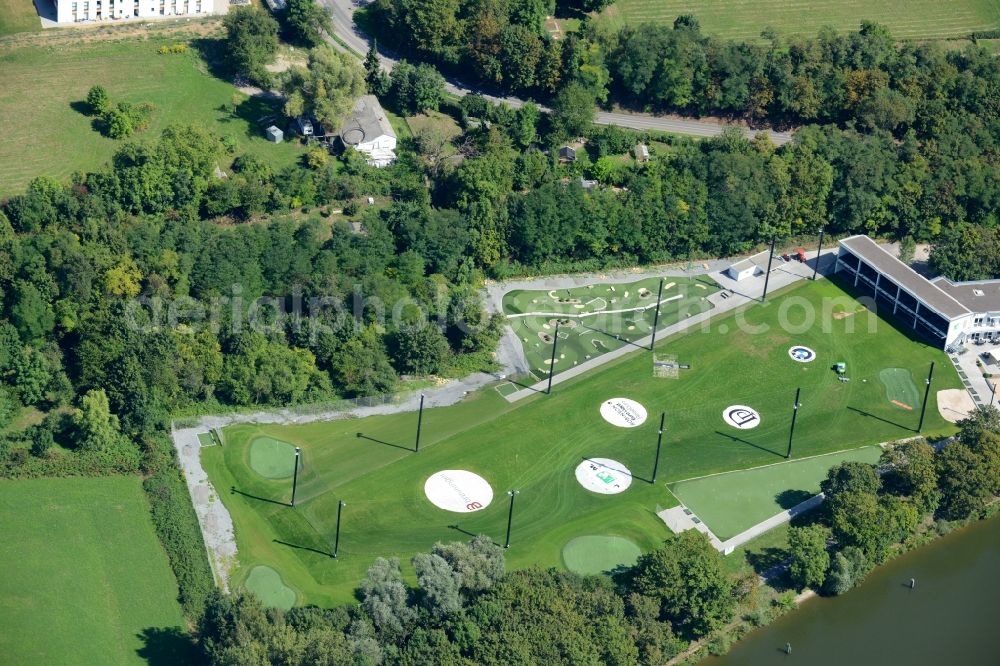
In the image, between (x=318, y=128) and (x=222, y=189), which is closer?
(x=222, y=189)

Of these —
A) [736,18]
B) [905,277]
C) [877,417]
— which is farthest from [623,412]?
[736,18]

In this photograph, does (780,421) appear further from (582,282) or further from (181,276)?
(181,276)

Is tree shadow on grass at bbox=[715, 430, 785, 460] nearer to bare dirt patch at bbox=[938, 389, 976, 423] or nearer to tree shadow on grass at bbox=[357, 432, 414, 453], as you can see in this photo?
bare dirt patch at bbox=[938, 389, 976, 423]

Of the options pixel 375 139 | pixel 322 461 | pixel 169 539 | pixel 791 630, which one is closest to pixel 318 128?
pixel 375 139

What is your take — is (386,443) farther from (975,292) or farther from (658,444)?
(975,292)

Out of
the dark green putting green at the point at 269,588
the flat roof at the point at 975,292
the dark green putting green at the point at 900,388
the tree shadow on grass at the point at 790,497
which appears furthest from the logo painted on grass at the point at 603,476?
the flat roof at the point at 975,292

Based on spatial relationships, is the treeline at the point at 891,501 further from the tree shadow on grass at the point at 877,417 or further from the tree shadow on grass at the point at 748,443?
the tree shadow on grass at the point at 748,443
